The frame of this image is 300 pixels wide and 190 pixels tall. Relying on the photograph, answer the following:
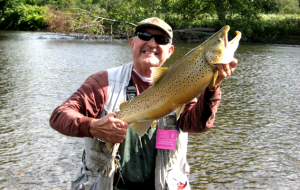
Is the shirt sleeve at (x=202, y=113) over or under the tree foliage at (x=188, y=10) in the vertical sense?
under

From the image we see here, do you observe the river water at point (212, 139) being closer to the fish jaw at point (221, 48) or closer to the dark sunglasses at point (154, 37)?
the dark sunglasses at point (154, 37)

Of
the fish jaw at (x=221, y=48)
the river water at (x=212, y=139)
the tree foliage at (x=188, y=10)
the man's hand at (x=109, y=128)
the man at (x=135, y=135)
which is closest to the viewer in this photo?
the fish jaw at (x=221, y=48)

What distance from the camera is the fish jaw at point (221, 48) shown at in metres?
1.99

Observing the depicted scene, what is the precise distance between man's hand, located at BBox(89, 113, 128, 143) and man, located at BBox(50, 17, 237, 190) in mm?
374

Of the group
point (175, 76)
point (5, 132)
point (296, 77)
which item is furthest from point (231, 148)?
point (296, 77)

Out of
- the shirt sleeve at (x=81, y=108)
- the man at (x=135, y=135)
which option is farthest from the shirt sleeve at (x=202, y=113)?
the shirt sleeve at (x=81, y=108)

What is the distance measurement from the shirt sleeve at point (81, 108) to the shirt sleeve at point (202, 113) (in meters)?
0.81

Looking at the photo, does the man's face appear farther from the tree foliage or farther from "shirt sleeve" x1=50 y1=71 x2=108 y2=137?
the tree foliage

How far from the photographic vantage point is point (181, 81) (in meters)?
2.18

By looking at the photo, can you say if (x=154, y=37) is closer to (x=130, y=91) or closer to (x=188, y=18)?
(x=130, y=91)

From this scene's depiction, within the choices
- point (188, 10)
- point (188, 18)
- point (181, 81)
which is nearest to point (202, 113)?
point (181, 81)

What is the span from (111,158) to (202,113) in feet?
3.15

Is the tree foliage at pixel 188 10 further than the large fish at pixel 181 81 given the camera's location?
Yes

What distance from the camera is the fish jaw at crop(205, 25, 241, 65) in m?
1.99
